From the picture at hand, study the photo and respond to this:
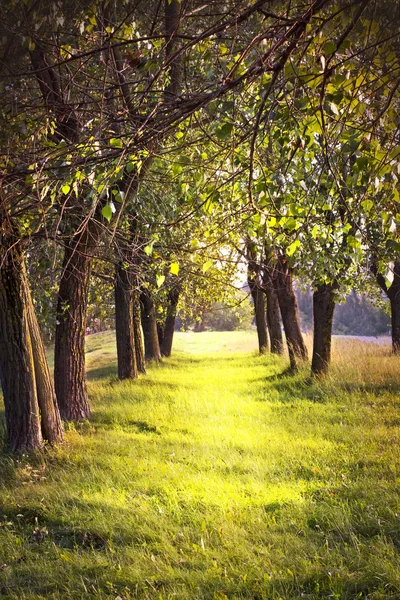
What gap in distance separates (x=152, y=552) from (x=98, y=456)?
3519 millimetres

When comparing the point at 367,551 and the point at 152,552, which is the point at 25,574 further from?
the point at 367,551

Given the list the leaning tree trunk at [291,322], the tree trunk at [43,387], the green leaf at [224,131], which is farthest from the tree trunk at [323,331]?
the green leaf at [224,131]

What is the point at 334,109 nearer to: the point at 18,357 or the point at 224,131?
the point at 224,131

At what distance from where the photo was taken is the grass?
5.30 m

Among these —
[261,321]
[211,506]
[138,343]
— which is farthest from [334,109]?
[261,321]

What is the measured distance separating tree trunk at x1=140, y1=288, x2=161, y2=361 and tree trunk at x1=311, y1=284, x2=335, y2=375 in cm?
920

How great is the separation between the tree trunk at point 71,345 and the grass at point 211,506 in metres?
0.57

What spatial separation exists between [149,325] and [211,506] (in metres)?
18.7

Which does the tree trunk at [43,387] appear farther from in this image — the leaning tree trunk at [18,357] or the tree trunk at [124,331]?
the tree trunk at [124,331]

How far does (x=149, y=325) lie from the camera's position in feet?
83.6

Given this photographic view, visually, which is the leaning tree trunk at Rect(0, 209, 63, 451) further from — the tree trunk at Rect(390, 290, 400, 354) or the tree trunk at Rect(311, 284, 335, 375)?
the tree trunk at Rect(390, 290, 400, 354)

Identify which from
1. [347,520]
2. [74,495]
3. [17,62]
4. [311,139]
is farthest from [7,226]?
[347,520]

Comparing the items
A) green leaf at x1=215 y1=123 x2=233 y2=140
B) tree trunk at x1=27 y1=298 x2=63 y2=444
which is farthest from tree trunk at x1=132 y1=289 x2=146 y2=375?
green leaf at x1=215 y1=123 x2=233 y2=140

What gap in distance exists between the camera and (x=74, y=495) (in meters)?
7.60
